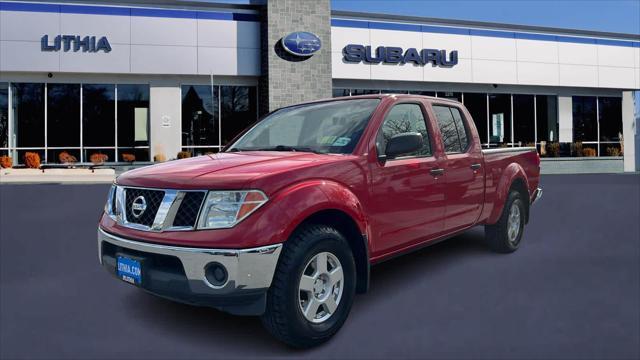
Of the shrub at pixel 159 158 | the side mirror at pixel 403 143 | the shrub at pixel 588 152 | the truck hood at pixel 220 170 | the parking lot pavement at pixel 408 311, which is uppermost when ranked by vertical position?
the shrub at pixel 588 152

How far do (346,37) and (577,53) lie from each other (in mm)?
12587

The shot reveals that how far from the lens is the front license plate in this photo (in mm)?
3271

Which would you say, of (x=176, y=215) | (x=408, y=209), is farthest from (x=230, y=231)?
(x=408, y=209)

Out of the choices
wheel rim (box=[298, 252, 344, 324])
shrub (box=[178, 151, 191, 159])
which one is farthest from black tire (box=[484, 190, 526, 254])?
shrub (box=[178, 151, 191, 159])

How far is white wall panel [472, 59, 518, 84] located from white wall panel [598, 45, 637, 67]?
5.72 m

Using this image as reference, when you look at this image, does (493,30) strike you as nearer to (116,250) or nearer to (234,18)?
(234,18)

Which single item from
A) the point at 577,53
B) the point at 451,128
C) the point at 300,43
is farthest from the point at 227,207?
the point at 577,53

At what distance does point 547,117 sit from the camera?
2580 cm

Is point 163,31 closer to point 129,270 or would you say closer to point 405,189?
point 405,189

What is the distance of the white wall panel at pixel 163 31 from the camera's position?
19.1 m

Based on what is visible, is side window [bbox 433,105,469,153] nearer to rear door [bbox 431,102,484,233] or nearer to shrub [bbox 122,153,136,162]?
rear door [bbox 431,102,484,233]

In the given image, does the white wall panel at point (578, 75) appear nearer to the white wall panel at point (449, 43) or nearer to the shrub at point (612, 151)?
the shrub at point (612, 151)

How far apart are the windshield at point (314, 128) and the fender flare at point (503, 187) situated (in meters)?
2.23

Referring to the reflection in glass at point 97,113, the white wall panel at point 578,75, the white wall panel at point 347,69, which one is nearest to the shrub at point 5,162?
the reflection in glass at point 97,113
